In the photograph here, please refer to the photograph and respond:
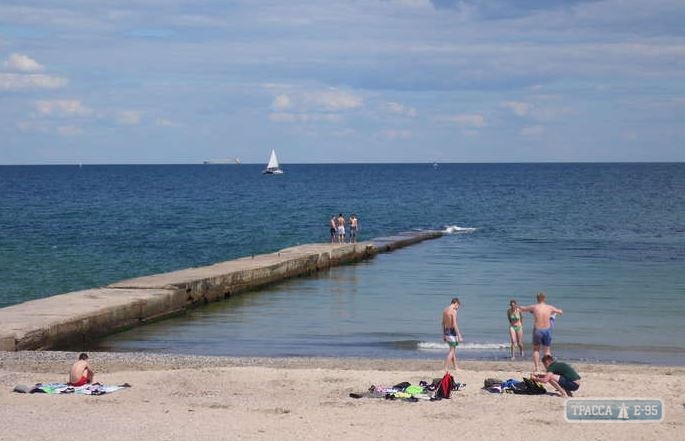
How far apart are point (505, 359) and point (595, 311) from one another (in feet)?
28.3

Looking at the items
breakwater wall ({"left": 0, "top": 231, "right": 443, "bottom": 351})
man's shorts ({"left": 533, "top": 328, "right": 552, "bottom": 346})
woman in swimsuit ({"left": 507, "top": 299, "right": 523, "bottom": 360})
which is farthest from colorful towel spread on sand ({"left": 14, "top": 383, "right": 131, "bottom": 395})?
woman in swimsuit ({"left": 507, "top": 299, "right": 523, "bottom": 360})

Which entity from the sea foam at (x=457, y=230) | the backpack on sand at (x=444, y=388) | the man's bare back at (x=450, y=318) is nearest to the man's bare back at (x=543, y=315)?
the man's bare back at (x=450, y=318)

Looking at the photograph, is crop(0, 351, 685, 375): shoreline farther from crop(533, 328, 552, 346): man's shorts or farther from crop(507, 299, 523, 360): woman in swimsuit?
crop(533, 328, 552, 346): man's shorts

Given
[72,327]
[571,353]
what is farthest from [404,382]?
[72,327]

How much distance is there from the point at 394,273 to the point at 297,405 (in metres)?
24.9

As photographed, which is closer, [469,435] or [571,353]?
[469,435]

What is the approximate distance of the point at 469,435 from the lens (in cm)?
1514

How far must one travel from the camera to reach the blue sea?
25.7 m

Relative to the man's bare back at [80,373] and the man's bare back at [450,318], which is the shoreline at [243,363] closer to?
→ the man's bare back at [450,318]

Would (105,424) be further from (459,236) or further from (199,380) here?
(459,236)

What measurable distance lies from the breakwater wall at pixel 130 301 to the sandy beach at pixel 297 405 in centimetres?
231

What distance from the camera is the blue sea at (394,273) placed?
2567cm

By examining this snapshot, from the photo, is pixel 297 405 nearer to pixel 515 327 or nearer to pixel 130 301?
pixel 515 327

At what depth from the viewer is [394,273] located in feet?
137
